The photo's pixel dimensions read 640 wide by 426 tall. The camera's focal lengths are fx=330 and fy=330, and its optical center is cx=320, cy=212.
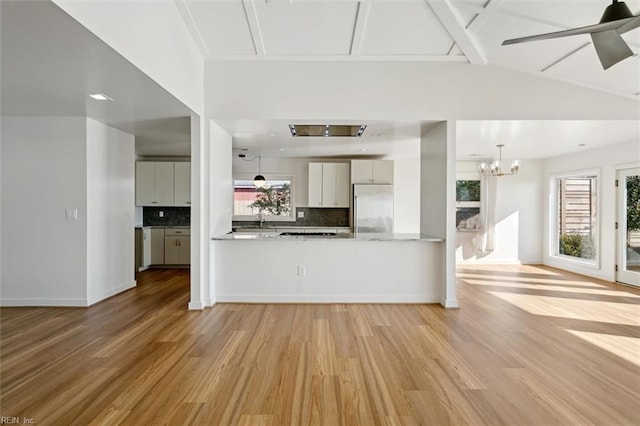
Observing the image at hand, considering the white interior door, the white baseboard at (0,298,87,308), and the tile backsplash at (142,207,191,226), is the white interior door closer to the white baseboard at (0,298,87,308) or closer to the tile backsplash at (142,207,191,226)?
the tile backsplash at (142,207,191,226)

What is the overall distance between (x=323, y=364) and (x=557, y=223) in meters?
6.85

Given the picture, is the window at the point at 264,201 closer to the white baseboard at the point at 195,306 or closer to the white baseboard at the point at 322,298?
the white baseboard at the point at 322,298

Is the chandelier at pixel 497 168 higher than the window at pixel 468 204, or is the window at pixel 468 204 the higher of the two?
the chandelier at pixel 497 168

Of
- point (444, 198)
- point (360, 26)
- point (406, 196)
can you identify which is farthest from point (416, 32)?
point (406, 196)

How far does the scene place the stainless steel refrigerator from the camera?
6.41 m

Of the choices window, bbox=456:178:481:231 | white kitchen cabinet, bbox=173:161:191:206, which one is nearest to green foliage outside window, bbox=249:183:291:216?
white kitchen cabinet, bbox=173:161:191:206

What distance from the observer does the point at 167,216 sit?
6980 millimetres

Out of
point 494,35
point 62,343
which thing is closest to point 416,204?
point 494,35

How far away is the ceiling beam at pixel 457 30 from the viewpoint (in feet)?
10.3

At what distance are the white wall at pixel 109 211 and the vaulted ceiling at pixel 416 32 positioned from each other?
198 centimetres

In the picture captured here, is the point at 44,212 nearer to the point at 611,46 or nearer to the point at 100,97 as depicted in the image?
the point at 100,97

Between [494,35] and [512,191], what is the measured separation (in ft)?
15.7

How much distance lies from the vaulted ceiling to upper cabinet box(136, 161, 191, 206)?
3.31 metres

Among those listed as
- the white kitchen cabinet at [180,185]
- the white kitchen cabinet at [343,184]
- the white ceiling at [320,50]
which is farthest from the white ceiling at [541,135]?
the white kitchen cabinet at [180,185]
